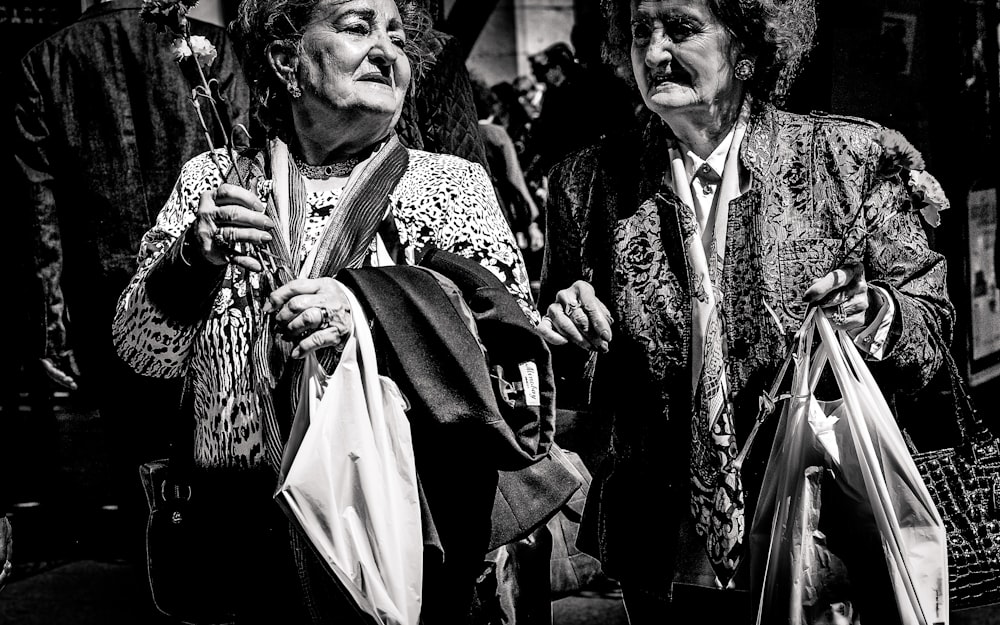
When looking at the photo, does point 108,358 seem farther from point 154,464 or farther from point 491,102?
point 491,102

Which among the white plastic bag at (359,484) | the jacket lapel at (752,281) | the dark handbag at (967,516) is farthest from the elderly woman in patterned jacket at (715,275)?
the white plastic bag at (359,484)

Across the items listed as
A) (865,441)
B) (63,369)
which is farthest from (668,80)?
(63,369)

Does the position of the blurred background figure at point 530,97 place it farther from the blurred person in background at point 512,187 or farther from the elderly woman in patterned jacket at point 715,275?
the elderly woman in patterned jacket at point 715,275

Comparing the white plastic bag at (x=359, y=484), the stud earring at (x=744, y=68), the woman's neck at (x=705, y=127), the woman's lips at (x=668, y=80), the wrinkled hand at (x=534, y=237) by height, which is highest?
the stud earring at (x=744, y=68)

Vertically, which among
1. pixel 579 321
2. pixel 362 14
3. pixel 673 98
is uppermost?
pixel 362 14

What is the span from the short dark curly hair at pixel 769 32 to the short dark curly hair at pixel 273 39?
0.49 meters

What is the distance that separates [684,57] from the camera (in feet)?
7.88

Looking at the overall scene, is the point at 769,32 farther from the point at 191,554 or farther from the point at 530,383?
the point at 191,554

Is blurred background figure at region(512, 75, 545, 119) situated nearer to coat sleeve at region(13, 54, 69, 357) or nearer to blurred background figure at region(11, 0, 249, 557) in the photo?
blurred background figure at region(11, 0, 249, 557)

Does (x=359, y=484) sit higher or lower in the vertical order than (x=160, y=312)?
lower

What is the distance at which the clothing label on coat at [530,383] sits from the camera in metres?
2.31

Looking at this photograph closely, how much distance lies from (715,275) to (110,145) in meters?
2.27

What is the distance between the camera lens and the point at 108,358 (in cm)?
391

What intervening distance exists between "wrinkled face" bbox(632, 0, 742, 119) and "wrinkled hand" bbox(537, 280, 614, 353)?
430mm
